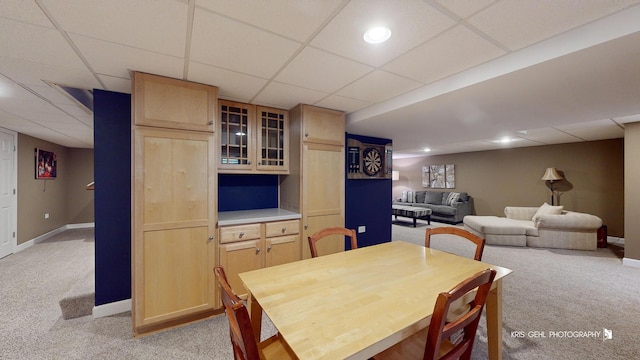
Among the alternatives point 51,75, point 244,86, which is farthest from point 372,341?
point 51,75

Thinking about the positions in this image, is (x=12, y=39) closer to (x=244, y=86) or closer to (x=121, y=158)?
(x=121, y=158)

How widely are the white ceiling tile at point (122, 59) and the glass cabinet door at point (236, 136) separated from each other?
2.29 feet

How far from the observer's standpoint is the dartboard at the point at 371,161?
4.09 meters

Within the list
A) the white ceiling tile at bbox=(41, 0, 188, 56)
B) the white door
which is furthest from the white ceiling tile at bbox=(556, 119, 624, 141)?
the white door

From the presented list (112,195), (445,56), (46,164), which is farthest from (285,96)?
(46,164)

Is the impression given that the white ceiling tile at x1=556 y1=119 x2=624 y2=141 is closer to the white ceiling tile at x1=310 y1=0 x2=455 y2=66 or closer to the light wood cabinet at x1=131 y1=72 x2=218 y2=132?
the white ceiling tile at x1=310 y1=0 x2=455 y2=66

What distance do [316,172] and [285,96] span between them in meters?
0.95

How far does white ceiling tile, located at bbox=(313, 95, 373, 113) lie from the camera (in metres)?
2.80

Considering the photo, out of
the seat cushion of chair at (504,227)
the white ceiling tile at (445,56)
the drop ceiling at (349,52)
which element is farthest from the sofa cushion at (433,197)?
the white ceiling tile at (445,56)

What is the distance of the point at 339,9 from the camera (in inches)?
53.4

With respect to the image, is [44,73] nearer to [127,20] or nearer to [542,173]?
[127,20]

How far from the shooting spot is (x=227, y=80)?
2275 mm

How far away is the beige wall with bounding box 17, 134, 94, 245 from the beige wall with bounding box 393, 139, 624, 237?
1044 cm

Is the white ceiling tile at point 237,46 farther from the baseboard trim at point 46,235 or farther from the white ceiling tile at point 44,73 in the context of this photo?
the baseboard trim at point 46,235
